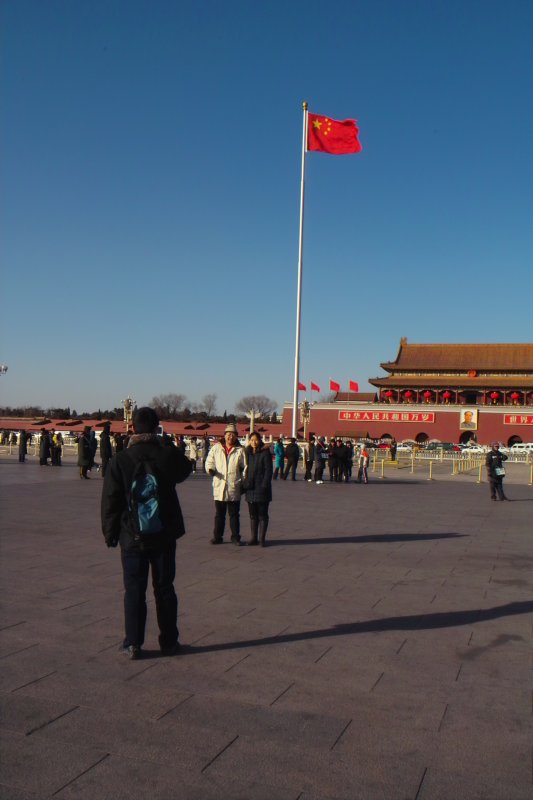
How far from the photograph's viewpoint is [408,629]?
194 inches

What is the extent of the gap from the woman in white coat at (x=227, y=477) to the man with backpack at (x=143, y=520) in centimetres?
384

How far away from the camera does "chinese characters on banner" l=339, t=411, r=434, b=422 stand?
50875mm

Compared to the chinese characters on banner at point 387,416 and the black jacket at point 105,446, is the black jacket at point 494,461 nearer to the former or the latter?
the black jacket at point 105,446

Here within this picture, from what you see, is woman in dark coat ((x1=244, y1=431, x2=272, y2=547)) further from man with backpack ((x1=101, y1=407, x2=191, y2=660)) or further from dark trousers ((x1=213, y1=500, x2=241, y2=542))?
man with backpack ((x1=101, y1=407, x2=191, y2=660))

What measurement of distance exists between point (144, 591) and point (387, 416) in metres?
48.2

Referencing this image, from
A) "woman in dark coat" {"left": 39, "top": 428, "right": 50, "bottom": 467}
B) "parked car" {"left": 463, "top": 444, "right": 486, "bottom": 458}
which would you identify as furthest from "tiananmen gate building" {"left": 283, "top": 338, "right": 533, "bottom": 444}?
"woman in dark coat" {"left": 39, "top": 428, "right": 50, "bottom": 467}

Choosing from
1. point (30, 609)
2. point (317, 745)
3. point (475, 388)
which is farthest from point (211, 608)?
point (475, 388)

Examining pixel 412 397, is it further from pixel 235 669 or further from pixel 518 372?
pixel 235 669

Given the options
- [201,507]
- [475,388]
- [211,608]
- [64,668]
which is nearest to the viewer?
[64,668]

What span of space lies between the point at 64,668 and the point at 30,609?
1347 mm

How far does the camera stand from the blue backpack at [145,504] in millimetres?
4102

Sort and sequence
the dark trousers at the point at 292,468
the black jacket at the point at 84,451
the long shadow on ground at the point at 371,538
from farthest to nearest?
the dark trousers at the point at 292,468 → the black jacket at the point at 84,451 → the long shadow on ground at the point at 371,538

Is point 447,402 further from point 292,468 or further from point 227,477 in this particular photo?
point 227,477

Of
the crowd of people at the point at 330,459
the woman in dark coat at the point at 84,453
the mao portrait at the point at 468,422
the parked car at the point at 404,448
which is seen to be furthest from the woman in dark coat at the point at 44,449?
the mao portrait at the point at 468,422
